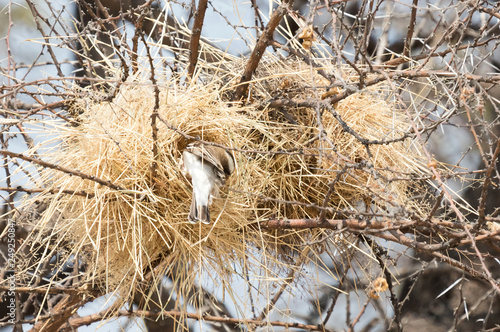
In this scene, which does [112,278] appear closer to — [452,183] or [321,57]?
[321,57]

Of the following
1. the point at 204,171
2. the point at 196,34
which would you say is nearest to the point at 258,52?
the point at 196,34

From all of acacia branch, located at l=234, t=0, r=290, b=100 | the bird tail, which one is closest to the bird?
the bird tail

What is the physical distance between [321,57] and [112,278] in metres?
0.90

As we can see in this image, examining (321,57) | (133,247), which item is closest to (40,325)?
(133,247)

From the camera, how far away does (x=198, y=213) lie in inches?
51.3

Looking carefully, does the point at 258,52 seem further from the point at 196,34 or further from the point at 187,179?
the point at 187,179

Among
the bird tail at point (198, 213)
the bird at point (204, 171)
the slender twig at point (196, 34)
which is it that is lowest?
the bird tail at point (198, 213)

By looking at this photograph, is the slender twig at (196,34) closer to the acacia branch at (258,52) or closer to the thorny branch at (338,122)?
the thorny branch at (338,122)

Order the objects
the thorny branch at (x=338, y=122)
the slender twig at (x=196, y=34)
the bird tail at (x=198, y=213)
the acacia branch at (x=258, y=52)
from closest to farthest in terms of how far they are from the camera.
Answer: the thorny branch at (x=338, y=122)
the bird tail at (x=198, y=213)
the acacia branch at (x=258, y=52)
the slender twig at (x=196, y=34)

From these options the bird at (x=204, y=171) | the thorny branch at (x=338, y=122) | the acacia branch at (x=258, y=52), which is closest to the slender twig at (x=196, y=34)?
the thorny branch at (x=338, y=122)

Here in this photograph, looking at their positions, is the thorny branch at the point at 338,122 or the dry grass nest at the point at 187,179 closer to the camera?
the thorny branch at the point at 338,122

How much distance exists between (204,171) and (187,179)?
3.3 inches

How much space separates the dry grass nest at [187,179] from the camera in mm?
1398

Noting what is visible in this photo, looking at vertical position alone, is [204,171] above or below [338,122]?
below
